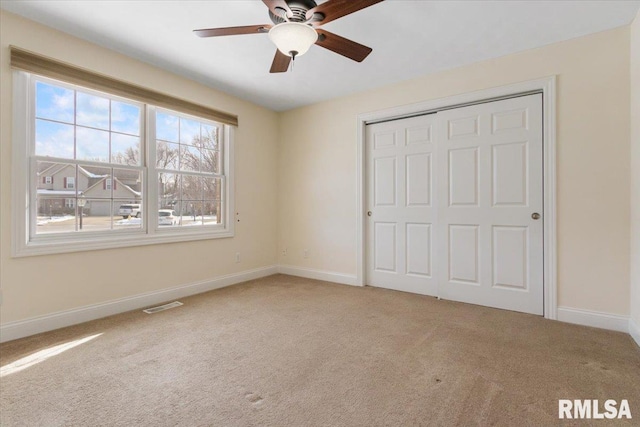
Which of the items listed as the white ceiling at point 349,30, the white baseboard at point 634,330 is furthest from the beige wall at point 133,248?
the white baseboard at point 634,330

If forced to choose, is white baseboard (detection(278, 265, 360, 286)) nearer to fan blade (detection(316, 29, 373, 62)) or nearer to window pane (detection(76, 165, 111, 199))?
window pane (detection(76, 165, 111, 199))

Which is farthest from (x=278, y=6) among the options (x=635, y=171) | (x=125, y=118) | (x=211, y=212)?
(x=635, y=171)

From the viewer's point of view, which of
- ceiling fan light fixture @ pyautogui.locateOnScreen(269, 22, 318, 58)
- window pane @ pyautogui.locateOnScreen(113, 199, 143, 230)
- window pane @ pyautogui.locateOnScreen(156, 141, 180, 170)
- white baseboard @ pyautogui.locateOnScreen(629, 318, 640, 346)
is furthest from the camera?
window pane @ pyautogui.locateOnScreen(156, 141, 180, 170)

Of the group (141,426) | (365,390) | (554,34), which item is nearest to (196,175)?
(141,426)

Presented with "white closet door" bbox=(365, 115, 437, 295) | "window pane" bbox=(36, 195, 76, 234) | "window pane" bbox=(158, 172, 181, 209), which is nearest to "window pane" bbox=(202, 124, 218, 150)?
"window pane" bbox=(158, 172, 181, 209)

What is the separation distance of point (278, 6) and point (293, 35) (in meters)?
0.18

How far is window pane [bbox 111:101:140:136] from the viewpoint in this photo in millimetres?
3025

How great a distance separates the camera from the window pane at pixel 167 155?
3402mm

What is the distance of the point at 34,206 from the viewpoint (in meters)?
2.54

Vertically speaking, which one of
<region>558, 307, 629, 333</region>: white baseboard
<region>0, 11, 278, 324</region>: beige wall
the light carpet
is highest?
<region>0, 11, 278, 324</region>: beige wall

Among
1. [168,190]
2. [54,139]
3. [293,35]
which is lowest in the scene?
[168,190]

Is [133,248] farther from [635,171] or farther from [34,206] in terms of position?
[635,171]

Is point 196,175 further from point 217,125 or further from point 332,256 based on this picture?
point 332,256

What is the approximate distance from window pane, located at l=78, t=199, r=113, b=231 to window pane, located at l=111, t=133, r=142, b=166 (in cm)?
45
